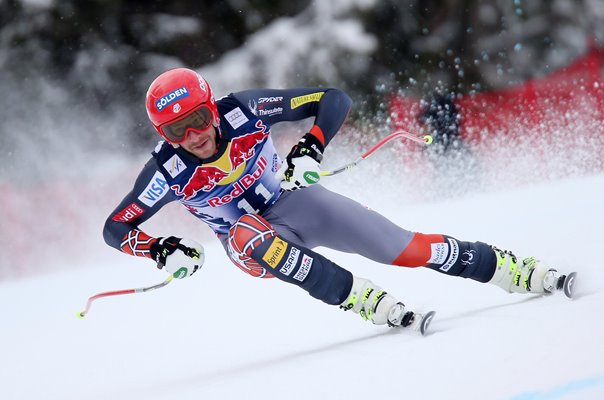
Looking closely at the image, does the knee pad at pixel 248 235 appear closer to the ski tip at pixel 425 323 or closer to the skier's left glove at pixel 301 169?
the skier's left glove at pixel 301 169

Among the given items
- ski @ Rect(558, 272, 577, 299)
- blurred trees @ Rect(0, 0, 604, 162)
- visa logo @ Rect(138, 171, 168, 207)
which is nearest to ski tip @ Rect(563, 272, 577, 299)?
ski @ Rect(558, 272, 577, 299)

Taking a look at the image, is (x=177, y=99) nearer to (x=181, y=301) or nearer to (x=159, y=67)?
(x=181, y=301)

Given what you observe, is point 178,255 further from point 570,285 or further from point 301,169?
point 570,285

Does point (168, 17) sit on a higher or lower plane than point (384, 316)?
higher

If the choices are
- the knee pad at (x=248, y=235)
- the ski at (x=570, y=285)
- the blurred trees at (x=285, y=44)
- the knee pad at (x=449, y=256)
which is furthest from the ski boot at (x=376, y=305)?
the blurred trees at (x=285, y=44)

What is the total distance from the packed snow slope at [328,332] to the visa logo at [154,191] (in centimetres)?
69

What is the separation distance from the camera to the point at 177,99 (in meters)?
2.55

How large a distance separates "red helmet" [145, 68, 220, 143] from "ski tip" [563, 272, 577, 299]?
1413mm

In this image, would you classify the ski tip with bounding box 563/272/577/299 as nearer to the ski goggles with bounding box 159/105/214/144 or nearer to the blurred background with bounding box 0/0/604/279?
the ski goggles with bounding box 159/105/214/144

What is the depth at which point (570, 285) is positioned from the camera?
2.49 metres

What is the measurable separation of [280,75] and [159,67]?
1.13m

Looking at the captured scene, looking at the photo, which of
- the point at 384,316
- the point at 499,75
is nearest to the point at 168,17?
the point at 499,75

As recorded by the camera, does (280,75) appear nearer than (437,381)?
No

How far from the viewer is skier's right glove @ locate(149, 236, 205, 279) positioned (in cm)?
263
